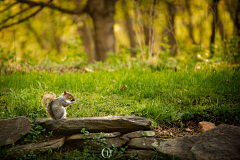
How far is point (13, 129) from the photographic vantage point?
269 cm

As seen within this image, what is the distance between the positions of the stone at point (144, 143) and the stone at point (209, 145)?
0.26 feet

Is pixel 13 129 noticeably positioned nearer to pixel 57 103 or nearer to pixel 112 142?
pixel 57 103

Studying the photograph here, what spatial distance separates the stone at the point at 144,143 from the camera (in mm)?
2680

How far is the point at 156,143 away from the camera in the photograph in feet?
8.81

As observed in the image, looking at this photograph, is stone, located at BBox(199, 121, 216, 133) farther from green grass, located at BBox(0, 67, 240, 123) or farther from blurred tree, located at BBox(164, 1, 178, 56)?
blurred tree, located at BBox(164, 1, 178, 56)

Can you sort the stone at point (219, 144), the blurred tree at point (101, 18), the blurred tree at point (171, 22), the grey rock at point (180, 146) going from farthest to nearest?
1. the blurred tree at point (101, 18)
2. the blurred tree at point (171, 22)
3. the grey rock at point (180, 146)
4. the stone at point (219, 144)

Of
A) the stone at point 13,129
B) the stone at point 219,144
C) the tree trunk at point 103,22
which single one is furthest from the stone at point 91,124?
the tree trunk at point 103,22

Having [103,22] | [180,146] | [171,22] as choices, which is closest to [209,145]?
[180,146]

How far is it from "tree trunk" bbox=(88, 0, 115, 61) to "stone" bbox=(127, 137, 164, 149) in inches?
220

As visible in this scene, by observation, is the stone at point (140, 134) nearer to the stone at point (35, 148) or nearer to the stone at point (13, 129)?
the stone at point (35, 148)

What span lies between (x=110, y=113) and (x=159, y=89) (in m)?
1.17

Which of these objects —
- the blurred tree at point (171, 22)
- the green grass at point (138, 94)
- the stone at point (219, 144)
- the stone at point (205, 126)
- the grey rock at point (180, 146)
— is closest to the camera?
the stone at point (219, 144)

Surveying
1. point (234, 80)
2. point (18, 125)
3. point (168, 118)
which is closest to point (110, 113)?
point (168, 118)

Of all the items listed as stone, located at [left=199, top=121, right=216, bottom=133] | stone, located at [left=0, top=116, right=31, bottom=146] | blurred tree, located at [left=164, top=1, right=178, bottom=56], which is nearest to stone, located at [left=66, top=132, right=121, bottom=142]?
stone, located at [left=0, top=116, right=31, bottom=146]
